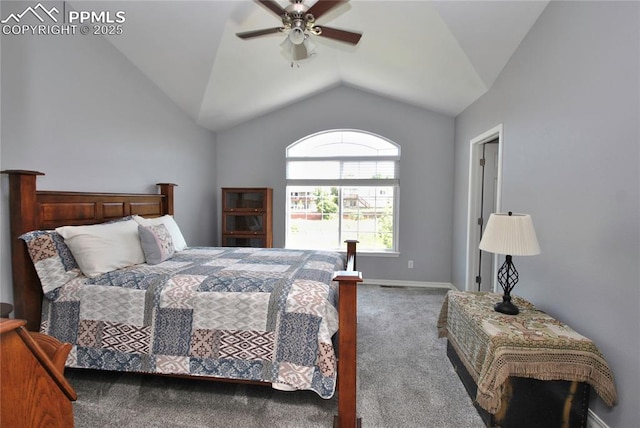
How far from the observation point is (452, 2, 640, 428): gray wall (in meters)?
1.55

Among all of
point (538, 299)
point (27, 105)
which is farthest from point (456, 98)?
point (27, 105)

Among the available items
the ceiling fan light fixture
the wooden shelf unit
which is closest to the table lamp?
the ceiling fan light fixture

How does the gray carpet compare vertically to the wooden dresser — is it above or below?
below

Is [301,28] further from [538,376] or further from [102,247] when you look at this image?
[538,376]

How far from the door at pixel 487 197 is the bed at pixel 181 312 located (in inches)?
93.5

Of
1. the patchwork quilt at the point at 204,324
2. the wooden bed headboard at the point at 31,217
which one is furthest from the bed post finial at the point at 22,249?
the patchwork quilt at the point at 204,324

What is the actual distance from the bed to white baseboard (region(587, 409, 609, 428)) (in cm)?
131

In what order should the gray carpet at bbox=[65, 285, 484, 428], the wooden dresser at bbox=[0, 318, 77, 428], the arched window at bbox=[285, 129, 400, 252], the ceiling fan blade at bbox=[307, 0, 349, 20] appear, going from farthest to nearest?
the arched window at bbox=[285, 129, 400, 252] → the ceiling fan blade at bbox=[307, 0, 349, 20] → the gray carpet at bbox=[65, 285, 484, 428] → the wooden dresser at bbox=[0, 318, 77, 428]

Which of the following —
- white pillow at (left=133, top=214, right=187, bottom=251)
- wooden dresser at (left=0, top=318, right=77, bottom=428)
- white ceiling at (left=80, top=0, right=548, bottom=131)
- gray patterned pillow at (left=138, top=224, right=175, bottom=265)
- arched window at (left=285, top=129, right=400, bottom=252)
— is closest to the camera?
wooden dresser at (left=0, top=318, right=77, bottom=428)

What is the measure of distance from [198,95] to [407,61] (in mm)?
2470

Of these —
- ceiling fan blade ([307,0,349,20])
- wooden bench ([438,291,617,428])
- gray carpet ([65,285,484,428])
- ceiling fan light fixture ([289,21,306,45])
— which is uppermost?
ceiling fan blade ([307,0,349,20])

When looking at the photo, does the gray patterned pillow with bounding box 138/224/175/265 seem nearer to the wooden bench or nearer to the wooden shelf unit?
the wooden shelf unit

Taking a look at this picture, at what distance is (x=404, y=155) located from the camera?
4.67 m

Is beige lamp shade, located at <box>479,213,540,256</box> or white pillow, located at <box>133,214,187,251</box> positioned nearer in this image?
beige lamp shade, located at <box>479,213,540,256</box>
